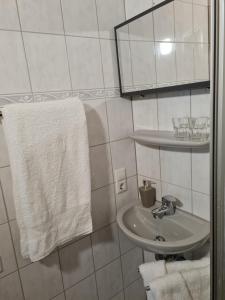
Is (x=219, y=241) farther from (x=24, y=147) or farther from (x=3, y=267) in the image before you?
(x=3, y=267)

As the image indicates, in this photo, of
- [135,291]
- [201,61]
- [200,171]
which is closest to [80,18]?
[201,61]

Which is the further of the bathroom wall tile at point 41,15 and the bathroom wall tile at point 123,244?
the bathroom wall tile at point 123,244

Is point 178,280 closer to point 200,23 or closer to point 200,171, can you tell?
point 200,171

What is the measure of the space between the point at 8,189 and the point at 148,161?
798 mm

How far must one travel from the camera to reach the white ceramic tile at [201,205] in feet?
3.77

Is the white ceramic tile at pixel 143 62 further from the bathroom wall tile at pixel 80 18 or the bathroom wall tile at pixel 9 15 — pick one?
the bathroom wall tile at pixel 9 15

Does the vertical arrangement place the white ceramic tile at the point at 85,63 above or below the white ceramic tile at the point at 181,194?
above

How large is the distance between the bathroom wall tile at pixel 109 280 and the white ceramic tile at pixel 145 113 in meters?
0.89

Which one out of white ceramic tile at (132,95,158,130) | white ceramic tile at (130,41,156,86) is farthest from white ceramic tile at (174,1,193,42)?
white ceramic tile at (132,95,158,130)

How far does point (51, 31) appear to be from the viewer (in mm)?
1055

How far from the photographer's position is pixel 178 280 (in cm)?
100

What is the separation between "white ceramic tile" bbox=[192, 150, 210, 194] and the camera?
109 centimetres

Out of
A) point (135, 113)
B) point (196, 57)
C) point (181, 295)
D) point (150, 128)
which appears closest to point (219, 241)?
point (181, 295)

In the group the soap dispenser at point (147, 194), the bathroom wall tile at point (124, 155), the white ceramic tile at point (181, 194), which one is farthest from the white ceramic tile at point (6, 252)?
the white ceramic tile at point (181, 194)
